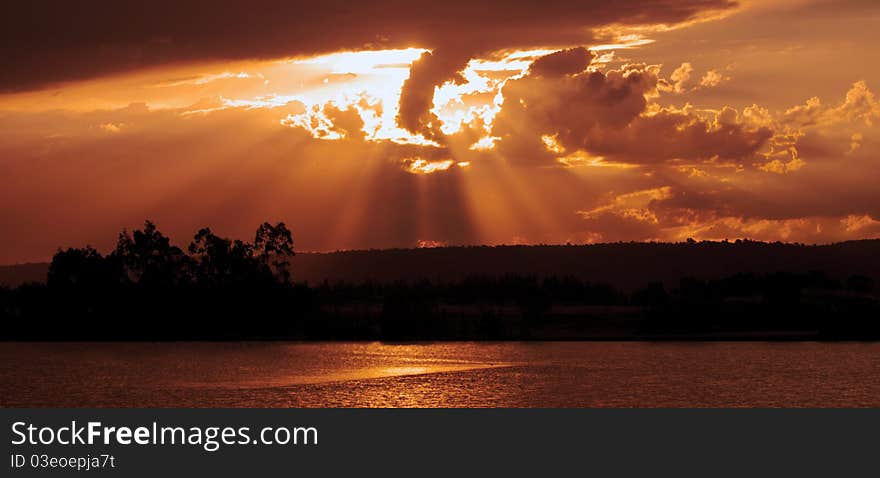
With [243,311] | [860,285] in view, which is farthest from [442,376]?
[860,285]

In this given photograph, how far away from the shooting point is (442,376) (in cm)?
7625

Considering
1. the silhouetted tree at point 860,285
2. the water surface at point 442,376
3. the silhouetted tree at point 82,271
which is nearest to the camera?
the water surface at point 442,376

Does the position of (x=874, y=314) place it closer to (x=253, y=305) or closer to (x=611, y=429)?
(x=253, y=305)

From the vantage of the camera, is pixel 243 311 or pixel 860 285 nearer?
pixel 243 311

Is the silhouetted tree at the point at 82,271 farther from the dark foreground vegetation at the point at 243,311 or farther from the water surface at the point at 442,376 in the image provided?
the water surface at the point at 442,376

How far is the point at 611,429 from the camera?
4581 cm

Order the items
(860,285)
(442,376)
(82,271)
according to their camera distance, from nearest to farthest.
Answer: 1. (442,376)
2. (82,271)
3. (860,285)

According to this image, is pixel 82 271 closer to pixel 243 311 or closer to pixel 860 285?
pixel 243 311

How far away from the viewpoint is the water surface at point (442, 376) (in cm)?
6169

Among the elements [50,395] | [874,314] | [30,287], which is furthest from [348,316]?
[50,395]

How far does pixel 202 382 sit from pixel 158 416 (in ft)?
77.6

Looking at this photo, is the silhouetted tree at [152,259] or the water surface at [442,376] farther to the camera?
the silhouetted tree at [152,259]

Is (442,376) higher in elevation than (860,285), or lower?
lower

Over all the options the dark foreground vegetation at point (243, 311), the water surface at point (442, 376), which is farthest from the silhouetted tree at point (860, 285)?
the water surface at point (442, 376)
